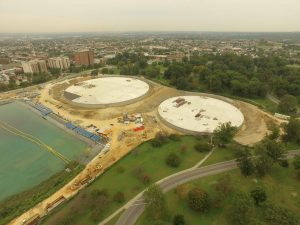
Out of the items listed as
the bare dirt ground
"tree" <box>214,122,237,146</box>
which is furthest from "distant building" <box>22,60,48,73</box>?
"tree" <box>214,122,237,146</box>

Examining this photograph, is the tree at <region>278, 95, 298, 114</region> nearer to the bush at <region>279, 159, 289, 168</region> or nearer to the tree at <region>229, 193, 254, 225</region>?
the bush at <region>279, 159, 289, 168</region>

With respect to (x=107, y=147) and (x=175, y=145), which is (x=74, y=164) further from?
(x=175, y=145)

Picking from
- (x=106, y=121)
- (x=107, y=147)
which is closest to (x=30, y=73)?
(x=106, y=121)

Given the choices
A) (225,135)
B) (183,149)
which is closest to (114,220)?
(183,149)

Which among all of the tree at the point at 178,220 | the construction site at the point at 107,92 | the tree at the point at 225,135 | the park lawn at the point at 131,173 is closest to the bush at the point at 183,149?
the park lawn at the point at 131,173

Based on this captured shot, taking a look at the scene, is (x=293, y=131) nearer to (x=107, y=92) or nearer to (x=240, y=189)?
(x=240, y=189)

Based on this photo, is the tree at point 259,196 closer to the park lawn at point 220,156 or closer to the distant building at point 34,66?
the park lawn at point 220,156
